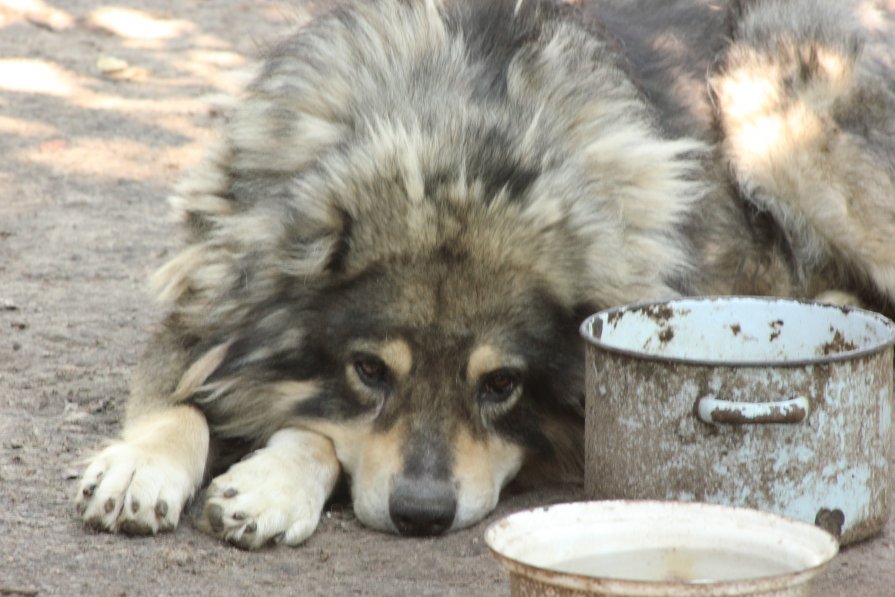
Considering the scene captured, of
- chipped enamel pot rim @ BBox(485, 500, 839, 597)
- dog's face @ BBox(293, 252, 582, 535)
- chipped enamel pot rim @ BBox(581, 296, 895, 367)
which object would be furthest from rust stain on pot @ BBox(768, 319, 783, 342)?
chipped enamel pot rim @ BBox(485, 500, 839, 597)

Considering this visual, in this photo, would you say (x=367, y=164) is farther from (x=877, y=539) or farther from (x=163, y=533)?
(x=877, y=539)

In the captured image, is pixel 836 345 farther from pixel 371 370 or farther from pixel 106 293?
pixel 106 293

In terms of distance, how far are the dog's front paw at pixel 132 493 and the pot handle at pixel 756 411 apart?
136cm

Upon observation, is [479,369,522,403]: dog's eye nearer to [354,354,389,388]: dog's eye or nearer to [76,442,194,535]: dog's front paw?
[354,354,389,388]: dog's eye

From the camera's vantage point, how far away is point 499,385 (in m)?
3.81

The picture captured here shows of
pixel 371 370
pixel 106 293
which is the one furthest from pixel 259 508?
pixel 106 293

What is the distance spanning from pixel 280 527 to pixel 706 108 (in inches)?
98.8

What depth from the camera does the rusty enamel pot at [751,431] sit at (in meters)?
3.27

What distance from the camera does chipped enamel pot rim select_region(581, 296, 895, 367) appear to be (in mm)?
3715

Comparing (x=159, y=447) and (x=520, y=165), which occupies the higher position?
(x=520, y=165)

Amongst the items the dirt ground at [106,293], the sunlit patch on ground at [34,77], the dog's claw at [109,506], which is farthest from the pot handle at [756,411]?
the sunlit patch on ground at [34,77]

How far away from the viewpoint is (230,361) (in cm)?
400

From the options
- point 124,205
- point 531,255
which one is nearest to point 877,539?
point 531,255

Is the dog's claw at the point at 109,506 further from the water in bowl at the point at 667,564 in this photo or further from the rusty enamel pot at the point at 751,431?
the water in bowl at the point at 667,564
